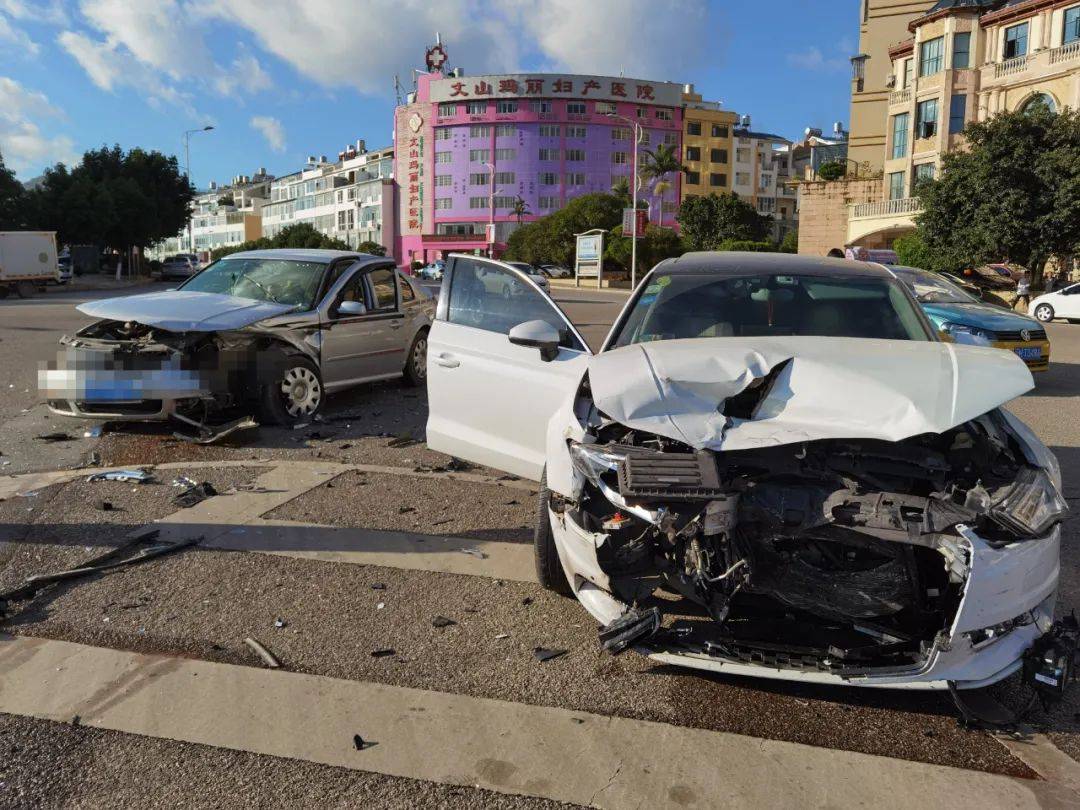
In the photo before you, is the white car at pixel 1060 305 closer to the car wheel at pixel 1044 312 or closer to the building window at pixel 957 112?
the car wheel at pixel 1044 312

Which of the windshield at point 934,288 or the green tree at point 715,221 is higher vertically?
the green tree at point 715,221

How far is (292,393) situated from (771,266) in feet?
16.2

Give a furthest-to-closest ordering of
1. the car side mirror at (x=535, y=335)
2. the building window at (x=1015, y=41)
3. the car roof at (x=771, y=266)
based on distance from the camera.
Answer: the building window at (x=1015, y=41)
the car roof at (x=771, y=266)
the car side mirror at (x=535, y=335)

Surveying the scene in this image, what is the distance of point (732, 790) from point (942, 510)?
120 centimetres

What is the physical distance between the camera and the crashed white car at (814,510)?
9.99ft

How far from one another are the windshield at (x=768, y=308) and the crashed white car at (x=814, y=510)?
88 cm

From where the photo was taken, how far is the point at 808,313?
5082 millimetres

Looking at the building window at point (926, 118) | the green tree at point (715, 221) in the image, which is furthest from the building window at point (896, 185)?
the green tree at point (715, 221)

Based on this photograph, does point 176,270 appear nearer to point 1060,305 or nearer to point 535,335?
point 1060,305

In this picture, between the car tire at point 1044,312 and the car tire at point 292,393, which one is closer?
the car tire at point 292,393

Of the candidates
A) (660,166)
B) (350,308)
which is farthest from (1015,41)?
(350,308)

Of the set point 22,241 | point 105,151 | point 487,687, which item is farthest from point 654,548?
point 105,151

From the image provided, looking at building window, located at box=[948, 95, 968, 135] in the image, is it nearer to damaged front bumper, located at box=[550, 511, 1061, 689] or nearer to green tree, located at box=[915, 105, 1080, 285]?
green tree, located at box=[915, 105, 1080, 285]

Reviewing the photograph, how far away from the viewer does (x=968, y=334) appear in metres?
11.6
